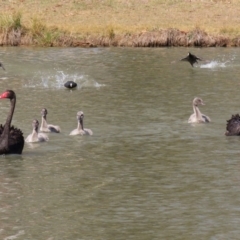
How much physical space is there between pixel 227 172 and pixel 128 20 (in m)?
31.4

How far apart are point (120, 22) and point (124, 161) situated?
29.2 metres

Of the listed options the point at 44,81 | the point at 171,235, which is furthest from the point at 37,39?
the point at 171,235

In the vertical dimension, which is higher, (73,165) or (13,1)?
(13,1)

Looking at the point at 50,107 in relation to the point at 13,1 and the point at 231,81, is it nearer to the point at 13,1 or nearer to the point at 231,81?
the point at 231,81

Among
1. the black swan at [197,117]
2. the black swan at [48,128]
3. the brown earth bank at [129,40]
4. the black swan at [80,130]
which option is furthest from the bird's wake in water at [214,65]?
the black swan at [80,130]

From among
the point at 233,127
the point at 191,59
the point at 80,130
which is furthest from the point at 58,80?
the point at 233,127

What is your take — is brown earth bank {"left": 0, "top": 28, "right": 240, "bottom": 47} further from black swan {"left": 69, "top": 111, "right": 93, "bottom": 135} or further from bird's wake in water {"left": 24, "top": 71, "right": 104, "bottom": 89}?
black swan {"left": 69, "top": 111, "right": 93, "bottom": 135}

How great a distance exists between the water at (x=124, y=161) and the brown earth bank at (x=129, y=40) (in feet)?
25.3

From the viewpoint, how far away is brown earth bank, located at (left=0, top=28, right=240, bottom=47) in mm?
40281

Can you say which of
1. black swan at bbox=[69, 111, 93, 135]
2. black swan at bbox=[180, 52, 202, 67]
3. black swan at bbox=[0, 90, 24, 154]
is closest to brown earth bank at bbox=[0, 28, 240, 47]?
black swan at bbox=[180, 52, 202, 67]

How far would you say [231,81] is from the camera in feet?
97.1

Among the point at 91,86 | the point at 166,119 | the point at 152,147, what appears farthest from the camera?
the point at 91,86

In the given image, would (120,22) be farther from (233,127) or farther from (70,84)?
(233,127)

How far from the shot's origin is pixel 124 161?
18172 mm
